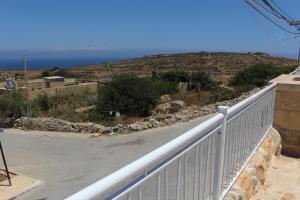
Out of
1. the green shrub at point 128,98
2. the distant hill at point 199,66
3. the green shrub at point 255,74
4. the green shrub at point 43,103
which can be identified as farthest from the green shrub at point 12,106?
the distant hill at point 199,66

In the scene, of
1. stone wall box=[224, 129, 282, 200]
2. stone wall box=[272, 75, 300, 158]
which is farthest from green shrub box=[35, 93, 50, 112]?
stone wall box=[224, 129, 282, 200]

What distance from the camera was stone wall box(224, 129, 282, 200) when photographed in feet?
12.6

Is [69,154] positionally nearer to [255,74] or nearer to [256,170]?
[256,170]

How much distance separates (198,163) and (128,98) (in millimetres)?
19291

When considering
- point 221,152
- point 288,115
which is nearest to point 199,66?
point 288,115

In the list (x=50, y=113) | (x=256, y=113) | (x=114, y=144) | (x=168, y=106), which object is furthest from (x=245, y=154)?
(x=50, y=113)

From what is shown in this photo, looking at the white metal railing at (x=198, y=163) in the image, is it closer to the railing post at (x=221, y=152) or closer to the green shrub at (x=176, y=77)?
the railing post at (x=221, y=152)

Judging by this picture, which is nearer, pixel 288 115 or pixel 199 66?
pixel 288 115

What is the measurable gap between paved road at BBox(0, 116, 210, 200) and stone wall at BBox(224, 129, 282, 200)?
5.72m

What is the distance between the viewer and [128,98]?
22.0m

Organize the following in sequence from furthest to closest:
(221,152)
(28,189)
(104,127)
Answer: (104,127) → (28,189) → (221,152)

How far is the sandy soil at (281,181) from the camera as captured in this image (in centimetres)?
455

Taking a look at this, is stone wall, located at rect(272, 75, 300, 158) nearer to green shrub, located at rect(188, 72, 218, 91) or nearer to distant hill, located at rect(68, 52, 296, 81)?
green shrub, located at rect(188, 72, 218, 91)

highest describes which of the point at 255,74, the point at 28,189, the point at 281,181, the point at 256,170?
the point at 256,170
